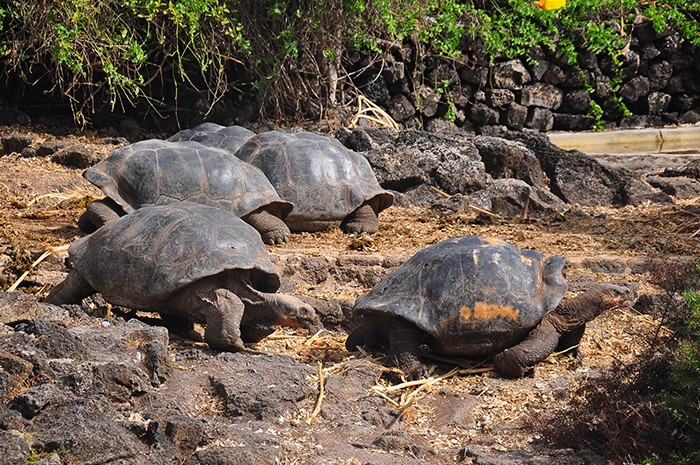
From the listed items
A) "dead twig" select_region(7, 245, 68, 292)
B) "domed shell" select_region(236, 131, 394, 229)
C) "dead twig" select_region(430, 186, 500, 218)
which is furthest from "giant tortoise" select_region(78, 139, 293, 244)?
"dead twig" select_region(430, 186, 500, 218)

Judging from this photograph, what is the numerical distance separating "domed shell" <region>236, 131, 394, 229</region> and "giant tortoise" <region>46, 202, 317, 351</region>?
9.72 ft

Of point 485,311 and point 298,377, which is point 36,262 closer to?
point 298,377

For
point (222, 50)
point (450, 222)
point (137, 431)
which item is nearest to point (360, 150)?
point (450, 222)

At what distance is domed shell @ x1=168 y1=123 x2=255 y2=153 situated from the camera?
9.56 m

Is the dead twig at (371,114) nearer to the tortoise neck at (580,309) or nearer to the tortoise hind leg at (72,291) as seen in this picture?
the tortoise hind leg at (72,291)

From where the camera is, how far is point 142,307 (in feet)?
17.7

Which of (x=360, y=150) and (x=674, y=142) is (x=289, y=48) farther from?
(x=674, y=142)

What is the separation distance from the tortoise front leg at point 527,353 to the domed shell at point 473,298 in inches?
2.9

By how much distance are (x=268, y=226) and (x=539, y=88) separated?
7.73 meters

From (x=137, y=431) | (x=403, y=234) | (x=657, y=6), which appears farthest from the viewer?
(x=657, y=6)

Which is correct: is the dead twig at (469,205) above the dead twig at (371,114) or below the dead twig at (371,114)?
below

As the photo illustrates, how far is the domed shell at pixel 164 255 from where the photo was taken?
520 centimetres

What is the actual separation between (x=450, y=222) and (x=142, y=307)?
14.0ft

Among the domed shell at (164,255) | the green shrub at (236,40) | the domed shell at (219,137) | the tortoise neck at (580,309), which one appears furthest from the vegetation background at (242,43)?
the tortoise neck at (580,309)
